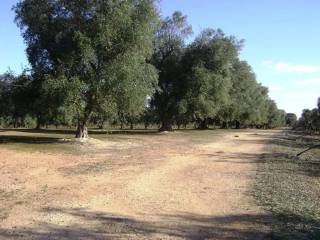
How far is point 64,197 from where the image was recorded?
37.8 feet

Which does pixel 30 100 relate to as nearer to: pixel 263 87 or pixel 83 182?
pixel 83 182

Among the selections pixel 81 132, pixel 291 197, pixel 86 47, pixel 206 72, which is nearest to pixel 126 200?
pixel 291 197

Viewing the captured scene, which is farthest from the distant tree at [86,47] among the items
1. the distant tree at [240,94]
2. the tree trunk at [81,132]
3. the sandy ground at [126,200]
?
the distant tree at [240,94]

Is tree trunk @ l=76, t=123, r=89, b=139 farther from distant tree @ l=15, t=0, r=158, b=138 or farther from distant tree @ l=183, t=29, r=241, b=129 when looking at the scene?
distant tree @ l=183, t=29, r=241, b=129

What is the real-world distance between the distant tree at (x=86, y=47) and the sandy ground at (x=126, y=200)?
8.81 meters

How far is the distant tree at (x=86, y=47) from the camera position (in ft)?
89.7

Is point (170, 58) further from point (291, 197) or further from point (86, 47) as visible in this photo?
point (291, 197)

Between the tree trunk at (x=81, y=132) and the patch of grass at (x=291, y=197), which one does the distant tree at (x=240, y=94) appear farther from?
the patch of grass at (x=291, y=197)

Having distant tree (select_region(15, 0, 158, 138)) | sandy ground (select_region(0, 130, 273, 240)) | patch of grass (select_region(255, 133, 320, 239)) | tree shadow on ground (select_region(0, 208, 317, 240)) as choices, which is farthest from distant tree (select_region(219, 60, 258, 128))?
tree shadow on ground (select_region(0, 208, 317, 240))

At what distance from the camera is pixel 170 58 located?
4966 centimetres

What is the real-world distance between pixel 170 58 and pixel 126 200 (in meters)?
39.2

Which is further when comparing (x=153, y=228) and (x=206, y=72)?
(x=206, y=72)

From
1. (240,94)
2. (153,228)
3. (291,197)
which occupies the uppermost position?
(240,94)

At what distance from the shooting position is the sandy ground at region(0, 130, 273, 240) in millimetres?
8586
